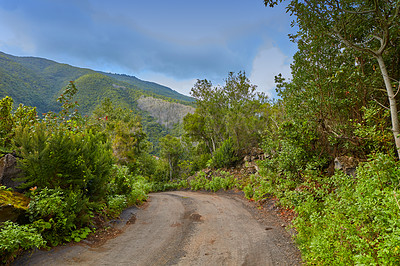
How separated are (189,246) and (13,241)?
3.67 metres

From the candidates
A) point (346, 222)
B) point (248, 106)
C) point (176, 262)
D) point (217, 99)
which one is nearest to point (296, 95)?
point (346, 222)

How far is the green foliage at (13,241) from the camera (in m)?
3.48

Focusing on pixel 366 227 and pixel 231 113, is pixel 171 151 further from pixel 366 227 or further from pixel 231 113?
pixel 366 227

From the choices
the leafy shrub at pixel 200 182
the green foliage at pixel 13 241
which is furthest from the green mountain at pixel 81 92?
the green foliage at pixel 13 241

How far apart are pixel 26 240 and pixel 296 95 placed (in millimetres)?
8633

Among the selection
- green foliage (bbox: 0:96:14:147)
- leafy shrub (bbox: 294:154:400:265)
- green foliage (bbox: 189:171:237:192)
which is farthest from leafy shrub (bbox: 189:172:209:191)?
leafy shrub (bbox: 294:154:400:265)

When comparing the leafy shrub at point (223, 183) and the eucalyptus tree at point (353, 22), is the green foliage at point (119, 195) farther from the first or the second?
the eucalyptus tree at point (353, 22)

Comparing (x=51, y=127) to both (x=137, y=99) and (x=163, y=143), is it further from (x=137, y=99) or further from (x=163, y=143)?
(x=137, y=99)

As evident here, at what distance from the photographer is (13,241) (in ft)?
11.6

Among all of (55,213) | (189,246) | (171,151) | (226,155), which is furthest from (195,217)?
(171,151)

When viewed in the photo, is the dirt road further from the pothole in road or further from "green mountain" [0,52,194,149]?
"green mountain" [0,52,194,149]

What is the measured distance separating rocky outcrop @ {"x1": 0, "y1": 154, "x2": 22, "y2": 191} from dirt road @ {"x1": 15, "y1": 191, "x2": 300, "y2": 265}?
2.23 m

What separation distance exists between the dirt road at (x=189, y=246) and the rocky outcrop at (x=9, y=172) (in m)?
2.23

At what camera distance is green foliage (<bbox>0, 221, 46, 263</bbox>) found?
137 inches
